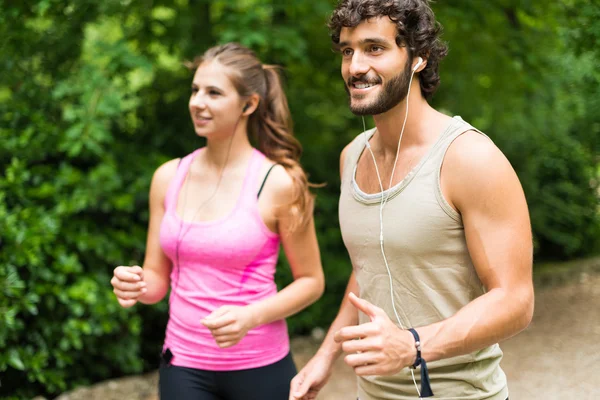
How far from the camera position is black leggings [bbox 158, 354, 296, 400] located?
2.67m

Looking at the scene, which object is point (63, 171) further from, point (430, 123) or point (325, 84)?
point (430, 123)

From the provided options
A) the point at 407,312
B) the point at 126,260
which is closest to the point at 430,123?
the point at 407,312

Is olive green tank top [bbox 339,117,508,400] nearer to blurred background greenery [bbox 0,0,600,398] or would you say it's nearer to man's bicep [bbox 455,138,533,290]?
man's bicep [bbox 455,138,533,290]

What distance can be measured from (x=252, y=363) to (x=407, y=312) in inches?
34.5

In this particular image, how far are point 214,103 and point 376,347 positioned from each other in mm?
1552

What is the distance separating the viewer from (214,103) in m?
2.89

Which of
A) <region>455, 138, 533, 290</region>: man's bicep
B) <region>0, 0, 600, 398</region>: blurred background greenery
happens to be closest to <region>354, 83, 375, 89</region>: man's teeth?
<region>455, 138, 533, 290</region>: man's bicep

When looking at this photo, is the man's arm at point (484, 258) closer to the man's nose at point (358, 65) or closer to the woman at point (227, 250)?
the man's nose at point (358, 65)

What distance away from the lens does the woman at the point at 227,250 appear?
8.80 feet

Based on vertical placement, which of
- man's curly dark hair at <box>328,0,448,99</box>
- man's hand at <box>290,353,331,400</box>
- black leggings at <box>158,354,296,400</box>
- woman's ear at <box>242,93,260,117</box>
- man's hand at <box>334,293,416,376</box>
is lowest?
black leggings at <box>158,354,296,400</box>

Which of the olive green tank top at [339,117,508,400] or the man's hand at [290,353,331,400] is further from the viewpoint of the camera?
the man's hand at [290,353,331,400]

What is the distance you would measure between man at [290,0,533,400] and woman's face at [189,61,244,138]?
31.4 inches

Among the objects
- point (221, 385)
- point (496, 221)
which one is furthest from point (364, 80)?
point (221, 385)

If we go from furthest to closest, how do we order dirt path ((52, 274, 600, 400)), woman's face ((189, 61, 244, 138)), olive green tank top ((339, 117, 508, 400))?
dirt path ((52, 274, 600, 400)) → woman's face ((189, 61, 244, 138)) → olive green tank top ((339, 117, 508, 400))
